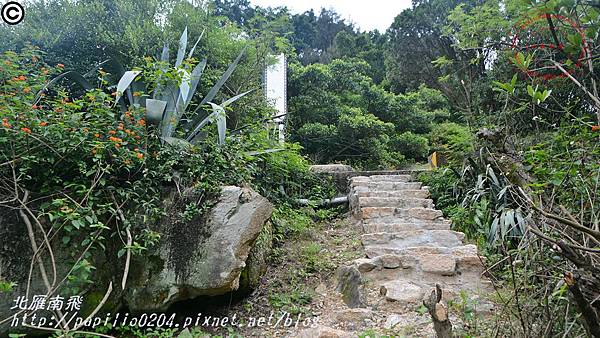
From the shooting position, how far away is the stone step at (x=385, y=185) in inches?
185

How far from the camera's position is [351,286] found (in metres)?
2.62

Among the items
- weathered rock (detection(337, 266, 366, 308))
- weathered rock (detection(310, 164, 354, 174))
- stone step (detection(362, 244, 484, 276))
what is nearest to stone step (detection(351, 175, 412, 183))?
weathered rock (detection(310, 164, 354, 174))

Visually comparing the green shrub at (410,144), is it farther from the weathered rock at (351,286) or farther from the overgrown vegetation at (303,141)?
the weathered rock at (351,286)

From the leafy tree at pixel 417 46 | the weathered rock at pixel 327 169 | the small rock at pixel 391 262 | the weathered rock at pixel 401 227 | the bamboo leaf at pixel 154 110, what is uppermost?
the leafy tree at pixel 417 46

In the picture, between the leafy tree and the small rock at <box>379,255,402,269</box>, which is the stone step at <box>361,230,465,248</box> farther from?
the leafy tree

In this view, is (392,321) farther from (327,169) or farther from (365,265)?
(327,169)

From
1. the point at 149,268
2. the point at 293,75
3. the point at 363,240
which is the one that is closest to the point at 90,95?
the point at 149,268

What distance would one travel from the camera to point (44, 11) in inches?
171

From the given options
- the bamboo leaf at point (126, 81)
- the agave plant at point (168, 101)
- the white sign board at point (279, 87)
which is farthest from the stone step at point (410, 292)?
the white sign board at point (279, 87)

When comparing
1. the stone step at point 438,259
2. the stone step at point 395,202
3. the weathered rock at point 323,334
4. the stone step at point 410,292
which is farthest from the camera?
the stone step at point 395,202

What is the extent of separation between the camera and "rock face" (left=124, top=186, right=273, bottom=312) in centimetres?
218

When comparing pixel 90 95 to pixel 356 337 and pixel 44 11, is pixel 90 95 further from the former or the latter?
pixel 44 11

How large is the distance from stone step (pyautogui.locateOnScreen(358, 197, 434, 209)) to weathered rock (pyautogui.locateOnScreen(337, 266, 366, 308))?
1433mm

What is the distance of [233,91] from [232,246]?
3.16 metres
